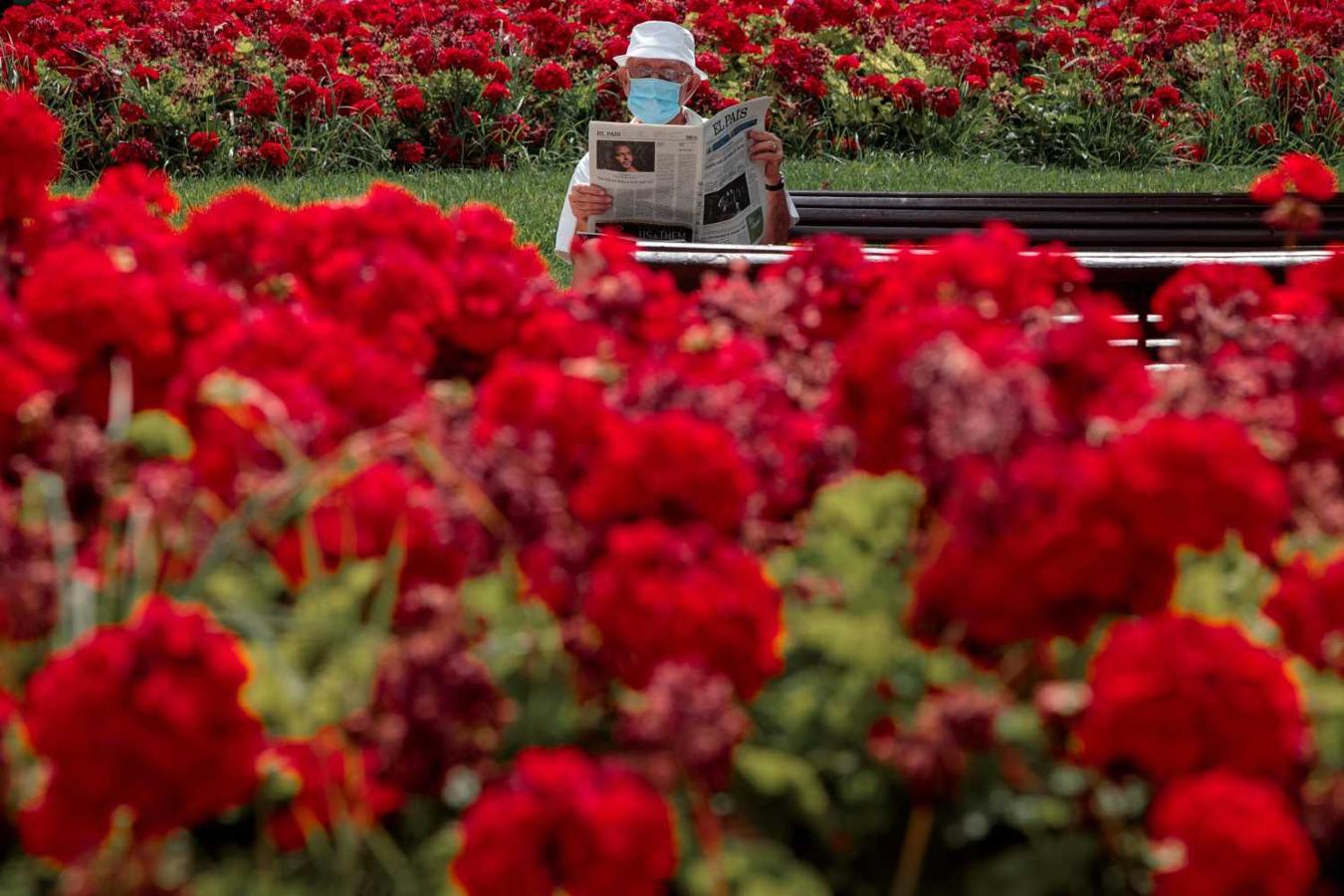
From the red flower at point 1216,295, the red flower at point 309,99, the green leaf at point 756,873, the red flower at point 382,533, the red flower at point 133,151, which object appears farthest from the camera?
the red flower at point 309,99

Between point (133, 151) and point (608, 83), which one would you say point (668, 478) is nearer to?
point (608, 83)

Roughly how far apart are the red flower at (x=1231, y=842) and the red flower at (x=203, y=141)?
277 inches

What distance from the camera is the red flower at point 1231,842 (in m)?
1.03

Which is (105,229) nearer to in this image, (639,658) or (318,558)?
→ (318,558)

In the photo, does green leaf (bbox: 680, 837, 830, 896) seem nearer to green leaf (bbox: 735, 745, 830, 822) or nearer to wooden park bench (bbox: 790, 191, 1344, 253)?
green leaf (bbox: 735, 745, 830, 822)

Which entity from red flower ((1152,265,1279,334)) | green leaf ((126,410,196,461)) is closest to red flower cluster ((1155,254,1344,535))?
red flower ((1152,265,1279,334))

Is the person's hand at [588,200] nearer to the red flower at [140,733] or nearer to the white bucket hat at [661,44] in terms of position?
the white bucket hat at [661,44]

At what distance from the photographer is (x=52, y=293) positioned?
1.69 meters

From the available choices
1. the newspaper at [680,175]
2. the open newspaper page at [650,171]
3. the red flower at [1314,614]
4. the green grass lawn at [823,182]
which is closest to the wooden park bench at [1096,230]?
the newspaper at [680,175]

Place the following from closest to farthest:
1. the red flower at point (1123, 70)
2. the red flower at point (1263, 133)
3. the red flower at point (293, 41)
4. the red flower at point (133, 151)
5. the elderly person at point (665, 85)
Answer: the elderly person at point (665, 85) < the red flower at point (133, 151) < the red flower at point (293, 41) < the red flower at point (1123, 70) < the red flower at point (1263, 133)

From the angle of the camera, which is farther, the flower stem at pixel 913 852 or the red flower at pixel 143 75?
the red flower at pixel 143 75

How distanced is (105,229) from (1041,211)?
125 inches

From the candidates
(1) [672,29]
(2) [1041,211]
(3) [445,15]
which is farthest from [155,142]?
(2) [1041,211]

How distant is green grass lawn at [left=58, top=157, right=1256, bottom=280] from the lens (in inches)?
263
